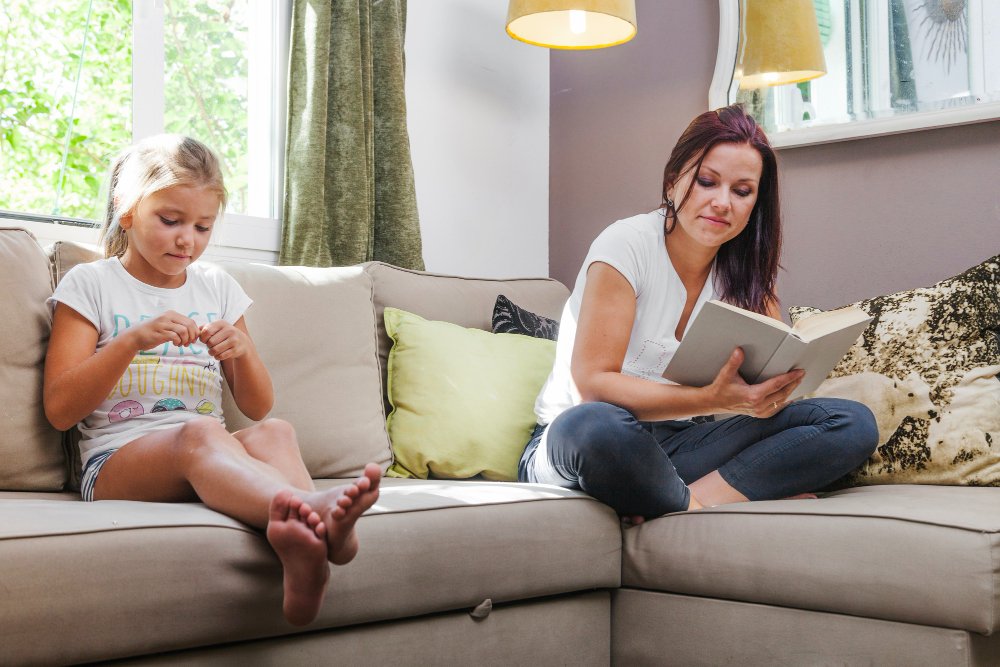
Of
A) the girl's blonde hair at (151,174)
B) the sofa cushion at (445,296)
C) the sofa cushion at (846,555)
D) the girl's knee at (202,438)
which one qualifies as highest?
the girl's blonde hair at (151,174)

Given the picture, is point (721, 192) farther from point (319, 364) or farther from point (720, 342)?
point (319, 364)

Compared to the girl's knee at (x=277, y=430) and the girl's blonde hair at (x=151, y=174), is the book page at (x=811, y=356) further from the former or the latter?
the girl's blonde hair at (x=151, y=174)

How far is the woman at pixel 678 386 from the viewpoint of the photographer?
5.39 ft

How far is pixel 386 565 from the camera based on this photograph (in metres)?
1.39

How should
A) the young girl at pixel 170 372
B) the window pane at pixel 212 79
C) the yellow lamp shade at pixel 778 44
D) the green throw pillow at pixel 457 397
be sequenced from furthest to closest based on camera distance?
the yellow lamp shade at pixel 778 44 → the window pane at pixel 212 79 → the green throw pillow at pixel 457 397 → the young girl at pixel 170 372

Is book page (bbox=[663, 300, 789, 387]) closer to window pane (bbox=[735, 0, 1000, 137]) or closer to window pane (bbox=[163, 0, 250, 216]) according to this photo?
window pane (bbox=[735, 0, 1000, 137])

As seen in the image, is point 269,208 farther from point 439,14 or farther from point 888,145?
point 888,145

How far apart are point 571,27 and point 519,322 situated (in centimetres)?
87

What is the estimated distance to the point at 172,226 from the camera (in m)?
1.61

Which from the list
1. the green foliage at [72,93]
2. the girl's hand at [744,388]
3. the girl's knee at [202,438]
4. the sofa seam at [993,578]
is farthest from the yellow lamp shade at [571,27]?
the sofa seam at [993,578]

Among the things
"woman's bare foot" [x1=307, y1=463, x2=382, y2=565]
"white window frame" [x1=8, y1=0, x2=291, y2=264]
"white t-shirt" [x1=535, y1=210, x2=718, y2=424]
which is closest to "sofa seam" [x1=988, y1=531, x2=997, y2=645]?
"white t-shirt" [x1=535, y1=210, x2=718, y2=424]

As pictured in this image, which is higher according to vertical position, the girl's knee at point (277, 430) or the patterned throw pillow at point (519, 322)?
the patterned throw pillow at point (519, 322)

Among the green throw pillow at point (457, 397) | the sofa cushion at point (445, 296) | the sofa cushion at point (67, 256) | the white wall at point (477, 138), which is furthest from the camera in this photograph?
the white wall at point (477, 138)

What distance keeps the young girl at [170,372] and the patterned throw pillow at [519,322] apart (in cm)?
72
